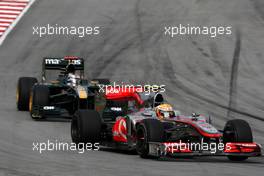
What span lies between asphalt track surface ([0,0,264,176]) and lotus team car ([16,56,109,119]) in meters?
0.43

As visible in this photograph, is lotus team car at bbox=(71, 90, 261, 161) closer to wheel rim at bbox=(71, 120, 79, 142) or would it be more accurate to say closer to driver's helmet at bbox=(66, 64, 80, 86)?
wheel rim at bbox=(71, 120, 79, 142)

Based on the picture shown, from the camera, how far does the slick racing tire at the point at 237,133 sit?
16.0 meters

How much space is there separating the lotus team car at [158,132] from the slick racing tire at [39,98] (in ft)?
14.7

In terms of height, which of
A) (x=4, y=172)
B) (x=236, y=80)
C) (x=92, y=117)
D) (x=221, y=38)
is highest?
(x=221, y=38)

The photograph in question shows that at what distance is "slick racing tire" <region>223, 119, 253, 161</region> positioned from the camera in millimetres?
15961

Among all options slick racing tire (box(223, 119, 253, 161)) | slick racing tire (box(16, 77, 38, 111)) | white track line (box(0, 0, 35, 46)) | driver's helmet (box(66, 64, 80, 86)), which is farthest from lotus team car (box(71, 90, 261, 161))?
white track line (box(0, 0, 35, 46))

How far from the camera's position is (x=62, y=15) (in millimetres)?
38219

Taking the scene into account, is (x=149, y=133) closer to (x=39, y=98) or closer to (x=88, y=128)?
(x=88, y=128)

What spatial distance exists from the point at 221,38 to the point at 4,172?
20.8m

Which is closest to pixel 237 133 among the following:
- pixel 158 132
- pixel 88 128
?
pixel 158 132

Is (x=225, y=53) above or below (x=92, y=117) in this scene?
above

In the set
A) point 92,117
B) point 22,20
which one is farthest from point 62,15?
point 92,117

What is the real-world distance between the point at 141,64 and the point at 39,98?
8471 mm

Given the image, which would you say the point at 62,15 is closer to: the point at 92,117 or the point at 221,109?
the point at 221,109
